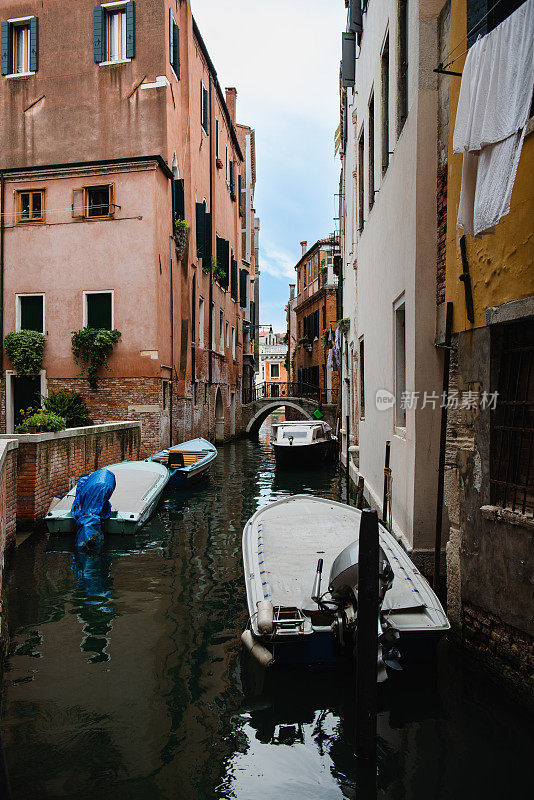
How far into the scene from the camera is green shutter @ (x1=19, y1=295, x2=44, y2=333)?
14398mm

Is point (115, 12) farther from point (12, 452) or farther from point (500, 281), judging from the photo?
point (500, 281)

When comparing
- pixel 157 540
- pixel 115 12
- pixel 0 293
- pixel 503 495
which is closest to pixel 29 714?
pixel 503 495

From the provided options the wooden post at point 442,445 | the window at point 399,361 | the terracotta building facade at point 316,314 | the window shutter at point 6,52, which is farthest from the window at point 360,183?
the terracotta building facade at point 316,314

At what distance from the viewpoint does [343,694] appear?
13.7 ft

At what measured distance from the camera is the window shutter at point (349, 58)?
1174 centimetres

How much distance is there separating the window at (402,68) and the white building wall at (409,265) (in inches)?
3.5

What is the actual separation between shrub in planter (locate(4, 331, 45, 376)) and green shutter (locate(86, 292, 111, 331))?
1.24m

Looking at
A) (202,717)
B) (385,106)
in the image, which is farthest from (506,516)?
(385,106)

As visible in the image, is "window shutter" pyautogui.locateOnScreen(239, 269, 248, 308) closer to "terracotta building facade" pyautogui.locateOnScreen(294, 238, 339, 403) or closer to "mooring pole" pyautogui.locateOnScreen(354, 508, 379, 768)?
"terracotta building facade" pyautogui.locateOnScreen(294, 238, 339, 403)

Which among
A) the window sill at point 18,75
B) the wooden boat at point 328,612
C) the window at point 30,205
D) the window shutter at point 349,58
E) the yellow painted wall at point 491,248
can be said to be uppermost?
the window sill at point 18,75

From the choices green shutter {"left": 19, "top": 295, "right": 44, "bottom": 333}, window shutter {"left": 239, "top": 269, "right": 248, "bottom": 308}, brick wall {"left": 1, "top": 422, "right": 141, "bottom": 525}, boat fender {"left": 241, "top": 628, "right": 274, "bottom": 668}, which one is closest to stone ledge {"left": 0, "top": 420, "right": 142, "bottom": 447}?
brick wall {"left": 1, "top": 422, "right": 141, "bottom": 525}

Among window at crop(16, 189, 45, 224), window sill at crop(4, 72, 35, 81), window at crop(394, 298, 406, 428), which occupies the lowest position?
window at crop(394, 298, 406, 428)

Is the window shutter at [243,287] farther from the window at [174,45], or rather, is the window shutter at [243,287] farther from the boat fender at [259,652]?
the boat fender at [259,652]

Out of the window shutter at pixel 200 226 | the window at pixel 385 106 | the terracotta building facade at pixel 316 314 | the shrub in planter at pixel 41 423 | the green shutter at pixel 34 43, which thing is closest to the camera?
the window at pixel 385 106
